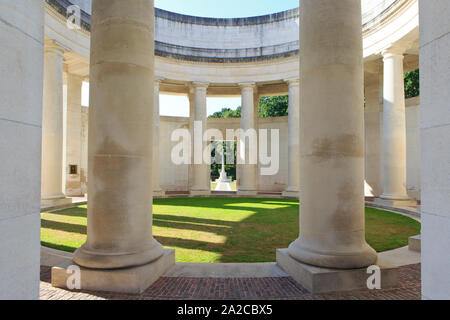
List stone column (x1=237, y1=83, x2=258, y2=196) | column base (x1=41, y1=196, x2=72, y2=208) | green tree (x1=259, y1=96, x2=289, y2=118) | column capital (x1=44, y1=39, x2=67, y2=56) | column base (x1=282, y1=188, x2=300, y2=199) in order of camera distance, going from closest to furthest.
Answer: column base (x1=41, y1=196, x2=72, y2=208) < column capital (x1=44, y1=39, x2=67, y2=56) < column base (x1=282, y1=188, x2=300, y2=199) < stone column (x1=237, y1=83, x2=258, y2=196) < green tree (x1=259, y1=96, x2=289, y2=118)

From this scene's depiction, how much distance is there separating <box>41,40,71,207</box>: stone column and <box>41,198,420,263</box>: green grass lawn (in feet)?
21.5

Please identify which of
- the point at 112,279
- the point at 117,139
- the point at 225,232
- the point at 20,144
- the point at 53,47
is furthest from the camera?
the point at 53,47

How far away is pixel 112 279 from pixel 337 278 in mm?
13015

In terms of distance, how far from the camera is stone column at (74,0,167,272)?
55.9 feet

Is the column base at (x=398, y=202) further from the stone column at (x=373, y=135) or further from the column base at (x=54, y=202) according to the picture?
the column base at (x=54, y=202)

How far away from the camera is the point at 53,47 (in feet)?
176

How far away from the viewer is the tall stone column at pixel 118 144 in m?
17.0

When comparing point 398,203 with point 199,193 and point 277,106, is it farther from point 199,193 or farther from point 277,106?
point 277,106

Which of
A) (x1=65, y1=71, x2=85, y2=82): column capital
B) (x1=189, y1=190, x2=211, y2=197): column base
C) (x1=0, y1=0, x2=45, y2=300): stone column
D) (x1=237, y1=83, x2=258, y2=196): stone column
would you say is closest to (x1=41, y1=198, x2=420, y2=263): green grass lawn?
(x1=0, y1=0, x2=45, y2=300): stone column

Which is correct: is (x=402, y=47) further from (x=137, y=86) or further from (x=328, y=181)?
(x=137, y=86)

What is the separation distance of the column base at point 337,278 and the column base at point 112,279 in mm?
9420

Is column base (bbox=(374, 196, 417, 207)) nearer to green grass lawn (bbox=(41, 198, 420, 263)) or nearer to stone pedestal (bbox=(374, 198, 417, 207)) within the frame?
stone pedestal (bbox=(374, 198, 417, 207))

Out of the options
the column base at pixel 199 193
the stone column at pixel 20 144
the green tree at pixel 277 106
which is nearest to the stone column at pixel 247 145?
the column base at pixel 199 193

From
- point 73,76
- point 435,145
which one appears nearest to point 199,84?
point 73,76
